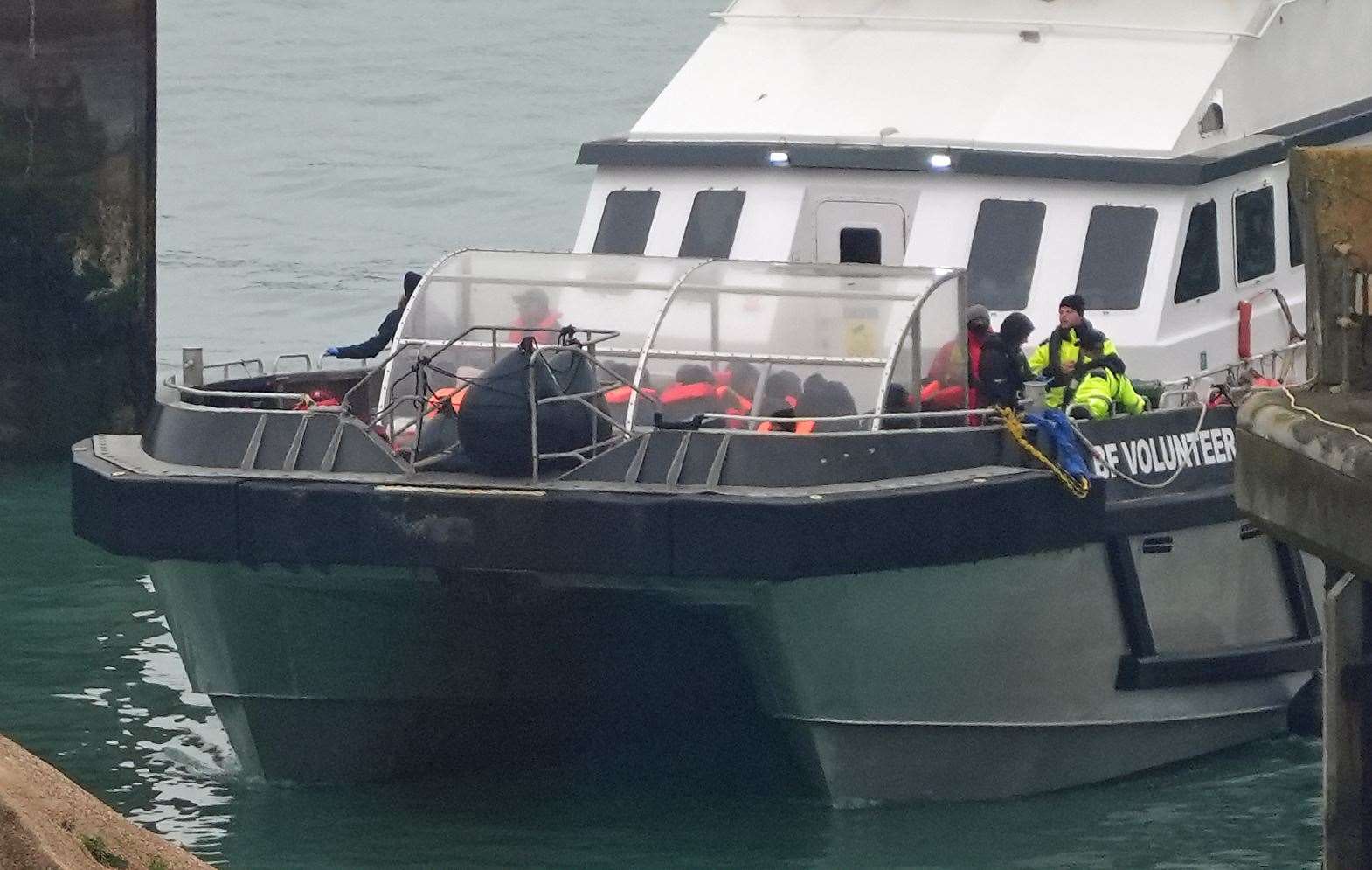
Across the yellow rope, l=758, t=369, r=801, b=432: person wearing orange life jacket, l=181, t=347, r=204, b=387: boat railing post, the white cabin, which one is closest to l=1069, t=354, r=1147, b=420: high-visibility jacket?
the yellow rope

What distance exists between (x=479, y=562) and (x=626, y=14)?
3227 centimetres

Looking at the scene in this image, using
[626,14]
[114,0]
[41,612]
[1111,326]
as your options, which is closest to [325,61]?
[626,14]

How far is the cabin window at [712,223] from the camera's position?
1322 cm

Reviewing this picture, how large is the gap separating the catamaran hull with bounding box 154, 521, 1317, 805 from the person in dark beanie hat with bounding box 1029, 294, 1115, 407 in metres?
0.80

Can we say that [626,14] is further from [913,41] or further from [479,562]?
[479,562]

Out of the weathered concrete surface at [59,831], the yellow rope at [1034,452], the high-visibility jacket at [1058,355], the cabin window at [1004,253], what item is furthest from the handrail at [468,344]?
the weathered concrete surface at [59,831]

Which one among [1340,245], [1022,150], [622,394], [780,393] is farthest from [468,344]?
[1340,245]

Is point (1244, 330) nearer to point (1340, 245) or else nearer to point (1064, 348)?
point (1064, 348)

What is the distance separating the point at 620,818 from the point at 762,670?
105 cm

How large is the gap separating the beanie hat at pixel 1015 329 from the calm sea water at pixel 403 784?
1880 mm

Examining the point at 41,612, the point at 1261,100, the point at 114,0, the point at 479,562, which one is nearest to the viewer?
the point at 479,562

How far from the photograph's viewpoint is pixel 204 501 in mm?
10523

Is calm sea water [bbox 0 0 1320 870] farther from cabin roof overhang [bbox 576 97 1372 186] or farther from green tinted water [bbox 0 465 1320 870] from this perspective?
cabin roof overhang [bbox 576 97 1372 186]

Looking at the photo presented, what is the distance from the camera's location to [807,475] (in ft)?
33.8
